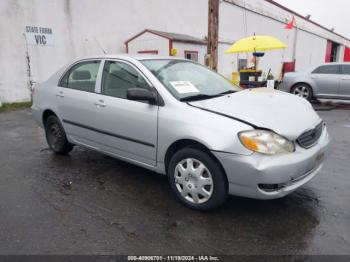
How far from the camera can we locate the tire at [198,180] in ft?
9.53

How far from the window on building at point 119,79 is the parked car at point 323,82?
327 inches

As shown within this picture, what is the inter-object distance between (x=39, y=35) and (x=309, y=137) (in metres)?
10.2

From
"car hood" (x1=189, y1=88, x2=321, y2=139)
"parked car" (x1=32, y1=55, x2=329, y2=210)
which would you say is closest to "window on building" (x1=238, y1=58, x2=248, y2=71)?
"parked car" (x1=32, y1=55, x2=329, y2=210)

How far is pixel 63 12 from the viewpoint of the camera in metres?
11.2

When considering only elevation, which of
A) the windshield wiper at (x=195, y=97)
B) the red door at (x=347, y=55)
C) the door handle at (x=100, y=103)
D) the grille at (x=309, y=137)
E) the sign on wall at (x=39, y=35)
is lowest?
the grille at (x=309, y=137)

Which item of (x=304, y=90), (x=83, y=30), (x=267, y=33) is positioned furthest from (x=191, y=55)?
(x=267, y=33)

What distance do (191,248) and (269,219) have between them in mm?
895

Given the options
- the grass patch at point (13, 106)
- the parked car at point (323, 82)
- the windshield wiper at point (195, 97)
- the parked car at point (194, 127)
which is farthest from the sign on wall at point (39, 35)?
the windshield wiper at point (195, 97)

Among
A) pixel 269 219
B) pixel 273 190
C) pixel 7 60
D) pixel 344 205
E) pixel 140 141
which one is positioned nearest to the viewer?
pixel 273 190

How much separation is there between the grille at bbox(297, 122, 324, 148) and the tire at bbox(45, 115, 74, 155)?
3354 mm

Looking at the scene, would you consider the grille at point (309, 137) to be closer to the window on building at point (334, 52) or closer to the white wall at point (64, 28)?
the white wall at point (64, 28)

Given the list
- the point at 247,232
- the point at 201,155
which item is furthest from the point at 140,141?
the point at 247,232

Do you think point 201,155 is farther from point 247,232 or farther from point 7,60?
point 7,60

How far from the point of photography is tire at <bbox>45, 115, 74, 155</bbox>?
4766mm
